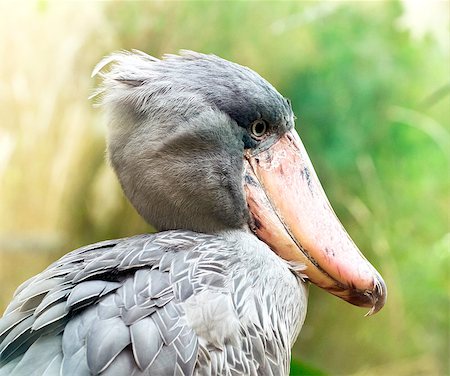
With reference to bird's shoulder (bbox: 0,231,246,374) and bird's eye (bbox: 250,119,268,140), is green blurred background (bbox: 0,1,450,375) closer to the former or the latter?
bird's eye (bbox: 250,119,268,140)

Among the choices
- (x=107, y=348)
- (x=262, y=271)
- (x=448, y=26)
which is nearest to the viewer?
(x=107, y=348)

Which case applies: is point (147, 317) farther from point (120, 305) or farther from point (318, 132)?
point (318, 132)

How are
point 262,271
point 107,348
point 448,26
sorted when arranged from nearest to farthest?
point 107,348, point 262,271, point 448,26

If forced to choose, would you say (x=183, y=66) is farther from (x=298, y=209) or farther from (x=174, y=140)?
(x=298, y=209)

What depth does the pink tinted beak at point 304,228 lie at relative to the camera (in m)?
1.16

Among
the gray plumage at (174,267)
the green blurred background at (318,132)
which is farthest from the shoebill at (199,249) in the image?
the green blurred background at (318,132)

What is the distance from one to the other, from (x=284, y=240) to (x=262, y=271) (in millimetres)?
93

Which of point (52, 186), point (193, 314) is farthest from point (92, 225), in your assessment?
point (193, 314)

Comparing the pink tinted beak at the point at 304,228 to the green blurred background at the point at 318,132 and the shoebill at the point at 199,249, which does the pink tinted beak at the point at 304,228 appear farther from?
the green blurred background at the point at 318,132

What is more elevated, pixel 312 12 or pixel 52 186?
pixel 312 12

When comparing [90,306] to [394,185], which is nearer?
[90,306]

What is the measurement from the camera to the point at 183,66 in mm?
1206

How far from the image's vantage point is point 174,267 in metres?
1.06

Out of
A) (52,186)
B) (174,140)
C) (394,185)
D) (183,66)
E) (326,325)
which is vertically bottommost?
(326,325)
